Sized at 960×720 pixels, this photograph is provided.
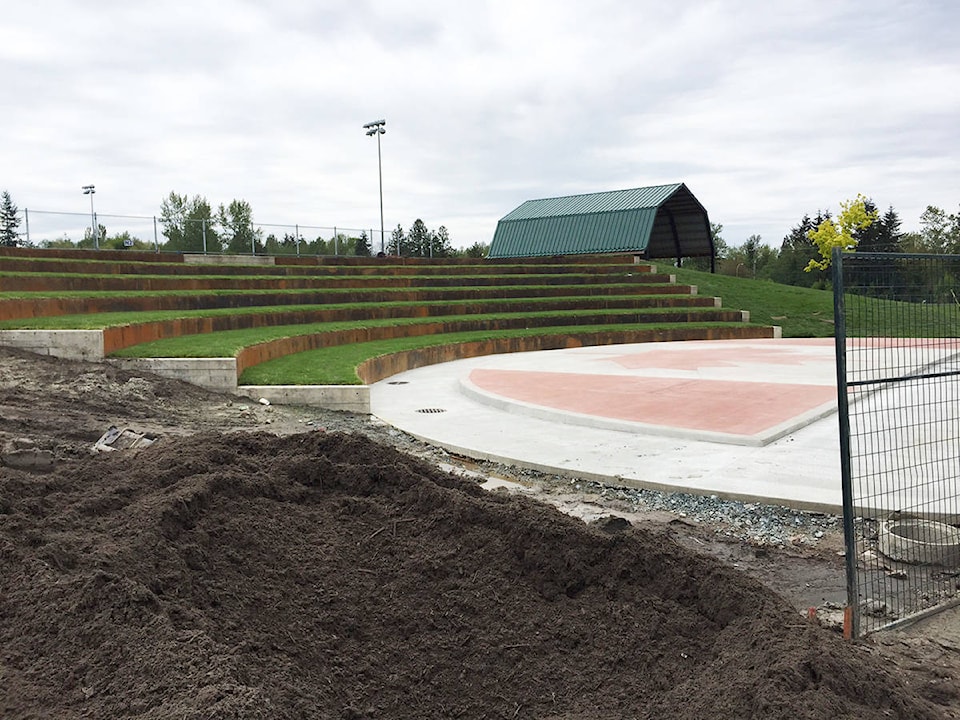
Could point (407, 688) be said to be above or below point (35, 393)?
below

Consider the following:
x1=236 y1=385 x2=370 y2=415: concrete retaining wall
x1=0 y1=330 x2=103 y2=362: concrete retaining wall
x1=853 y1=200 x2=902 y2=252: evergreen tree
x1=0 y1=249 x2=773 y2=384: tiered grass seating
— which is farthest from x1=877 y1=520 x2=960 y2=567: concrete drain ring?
x1=853 y1=200 x2=902 y2=252: evergreen tree

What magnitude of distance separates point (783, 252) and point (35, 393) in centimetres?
6110

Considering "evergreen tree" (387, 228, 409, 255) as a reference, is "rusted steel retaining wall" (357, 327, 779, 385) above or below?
below

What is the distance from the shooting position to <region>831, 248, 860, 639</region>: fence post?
320 centimetres

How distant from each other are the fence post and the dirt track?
23cm

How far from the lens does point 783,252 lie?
60.8 metres

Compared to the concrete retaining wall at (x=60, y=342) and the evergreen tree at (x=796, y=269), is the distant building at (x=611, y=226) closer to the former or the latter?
the evergreen tree at (x=796, y=269)

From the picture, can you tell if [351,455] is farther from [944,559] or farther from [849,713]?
[944,559]

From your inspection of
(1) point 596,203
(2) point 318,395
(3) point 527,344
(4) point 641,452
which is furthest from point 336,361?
(1) point 596,203

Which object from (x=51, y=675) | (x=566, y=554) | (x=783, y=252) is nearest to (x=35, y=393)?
(x=51, y=675)

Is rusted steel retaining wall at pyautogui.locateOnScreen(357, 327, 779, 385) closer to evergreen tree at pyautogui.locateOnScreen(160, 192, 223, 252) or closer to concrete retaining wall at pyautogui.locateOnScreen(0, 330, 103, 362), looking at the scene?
concrete retaining wall at pyautogui.locateOnScreen(0, 330, 103, 362)

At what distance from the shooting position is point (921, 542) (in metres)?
4.16

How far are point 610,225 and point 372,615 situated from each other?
3051cm

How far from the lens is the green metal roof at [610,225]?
31500 millimetres
